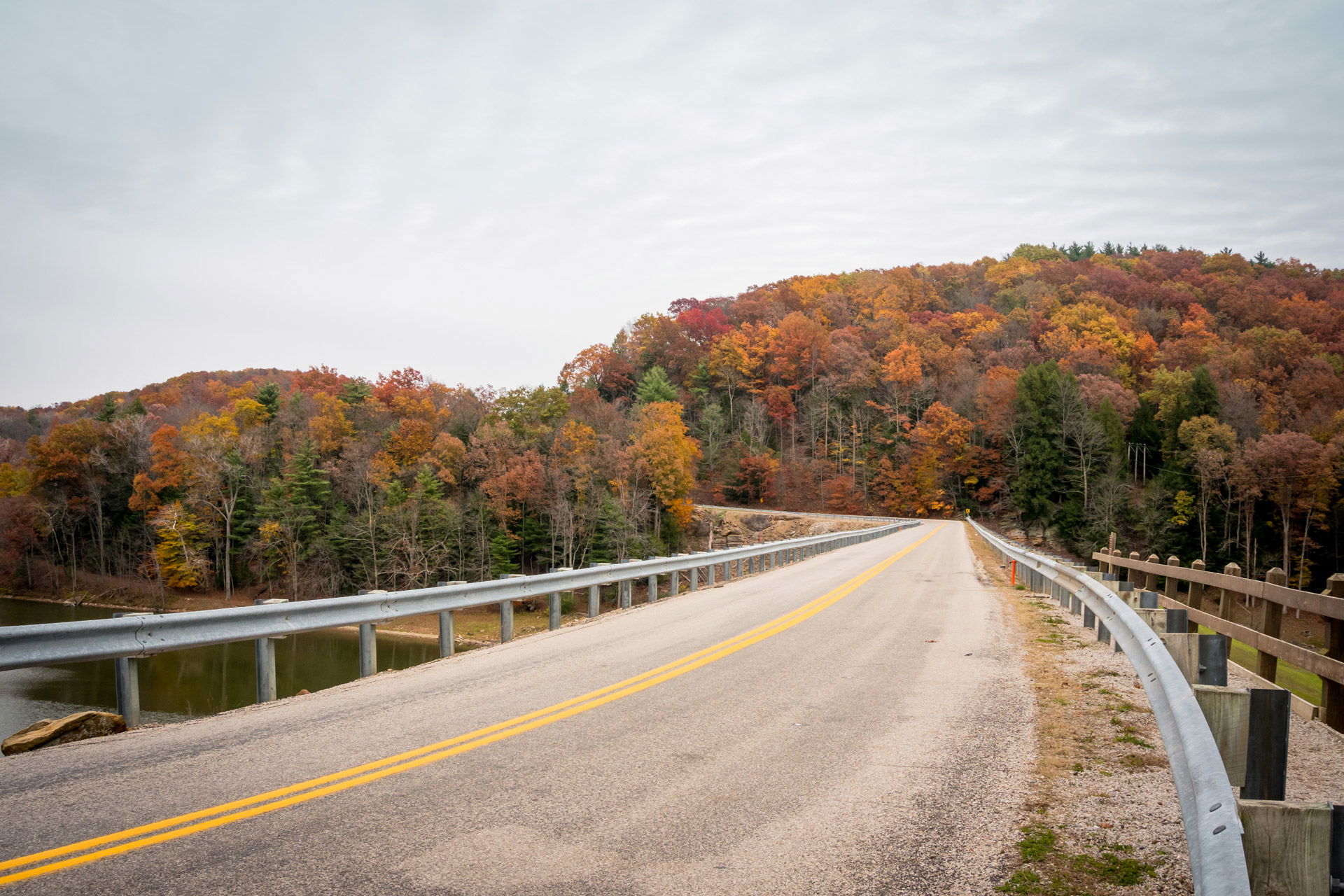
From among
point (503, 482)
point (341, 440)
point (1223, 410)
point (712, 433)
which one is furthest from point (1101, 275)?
point (341, 440)

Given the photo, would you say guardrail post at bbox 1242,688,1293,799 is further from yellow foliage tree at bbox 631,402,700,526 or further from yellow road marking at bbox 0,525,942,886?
yellow foliage tree at bbox 631,402,700,526

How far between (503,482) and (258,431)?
93.0ft

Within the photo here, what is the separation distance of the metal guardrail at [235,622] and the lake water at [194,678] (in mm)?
17709

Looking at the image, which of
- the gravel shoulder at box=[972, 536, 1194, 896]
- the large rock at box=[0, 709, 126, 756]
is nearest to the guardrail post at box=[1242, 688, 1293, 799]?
the gravel shoulder at box=[972, 536, 1194, 896]

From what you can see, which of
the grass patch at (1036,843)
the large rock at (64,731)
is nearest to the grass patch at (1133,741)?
the grass patch at (1036,843)

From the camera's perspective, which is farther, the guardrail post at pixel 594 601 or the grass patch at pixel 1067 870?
the guardrail post at pixel 594 601

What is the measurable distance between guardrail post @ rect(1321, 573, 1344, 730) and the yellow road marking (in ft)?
17.6

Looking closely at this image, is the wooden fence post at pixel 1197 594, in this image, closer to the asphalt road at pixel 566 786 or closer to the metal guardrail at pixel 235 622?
the asphalt road at pixel 566 786

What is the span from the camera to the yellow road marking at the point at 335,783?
12.0 ft

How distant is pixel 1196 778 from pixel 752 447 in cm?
9705

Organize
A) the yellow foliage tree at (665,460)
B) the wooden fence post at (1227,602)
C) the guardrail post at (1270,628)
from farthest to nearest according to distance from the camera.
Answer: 1. the yellow foliage tree at (665,460)
2. the wooden fence post at (1227,602)
3. the guardrail post at (1270,628)

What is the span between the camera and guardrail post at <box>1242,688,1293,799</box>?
9.41 feet

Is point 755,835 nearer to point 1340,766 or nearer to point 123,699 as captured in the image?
point 1340,766

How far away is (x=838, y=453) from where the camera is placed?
98438 mm
